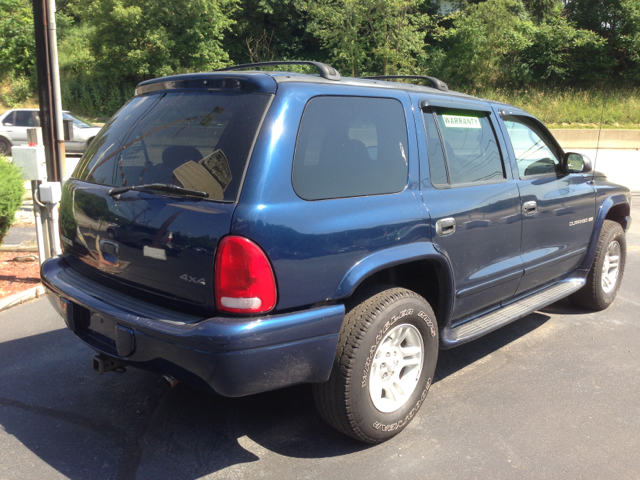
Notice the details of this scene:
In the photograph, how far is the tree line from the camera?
76.8 ft

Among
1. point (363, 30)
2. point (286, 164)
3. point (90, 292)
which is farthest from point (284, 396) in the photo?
point (363, 30)

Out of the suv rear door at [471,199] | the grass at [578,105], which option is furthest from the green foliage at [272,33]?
the suv rear door at [471,199]

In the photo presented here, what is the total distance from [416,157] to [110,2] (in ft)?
101

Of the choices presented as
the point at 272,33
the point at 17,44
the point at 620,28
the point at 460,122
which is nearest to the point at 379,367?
the point at 460,122

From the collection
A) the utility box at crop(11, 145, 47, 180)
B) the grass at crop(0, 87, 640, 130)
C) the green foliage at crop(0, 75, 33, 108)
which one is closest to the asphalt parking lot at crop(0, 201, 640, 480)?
the utility box at crop(11, 145, 47, 180)

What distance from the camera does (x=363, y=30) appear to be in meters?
23.9

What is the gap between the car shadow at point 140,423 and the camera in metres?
A: 2.75

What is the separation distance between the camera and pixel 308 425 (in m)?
3.12

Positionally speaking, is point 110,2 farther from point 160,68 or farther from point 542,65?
point 542,65

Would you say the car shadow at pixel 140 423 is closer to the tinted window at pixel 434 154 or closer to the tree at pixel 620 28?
the tinted window at pixel 434 154

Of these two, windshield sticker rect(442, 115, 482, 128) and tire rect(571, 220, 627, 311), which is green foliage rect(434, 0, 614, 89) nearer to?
tire rect(571, 220, 627, 311)

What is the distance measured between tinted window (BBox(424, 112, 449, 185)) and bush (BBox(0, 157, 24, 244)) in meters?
4.24

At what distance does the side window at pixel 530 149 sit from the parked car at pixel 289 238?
450 mm

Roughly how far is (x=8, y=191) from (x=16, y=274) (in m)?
0.98
